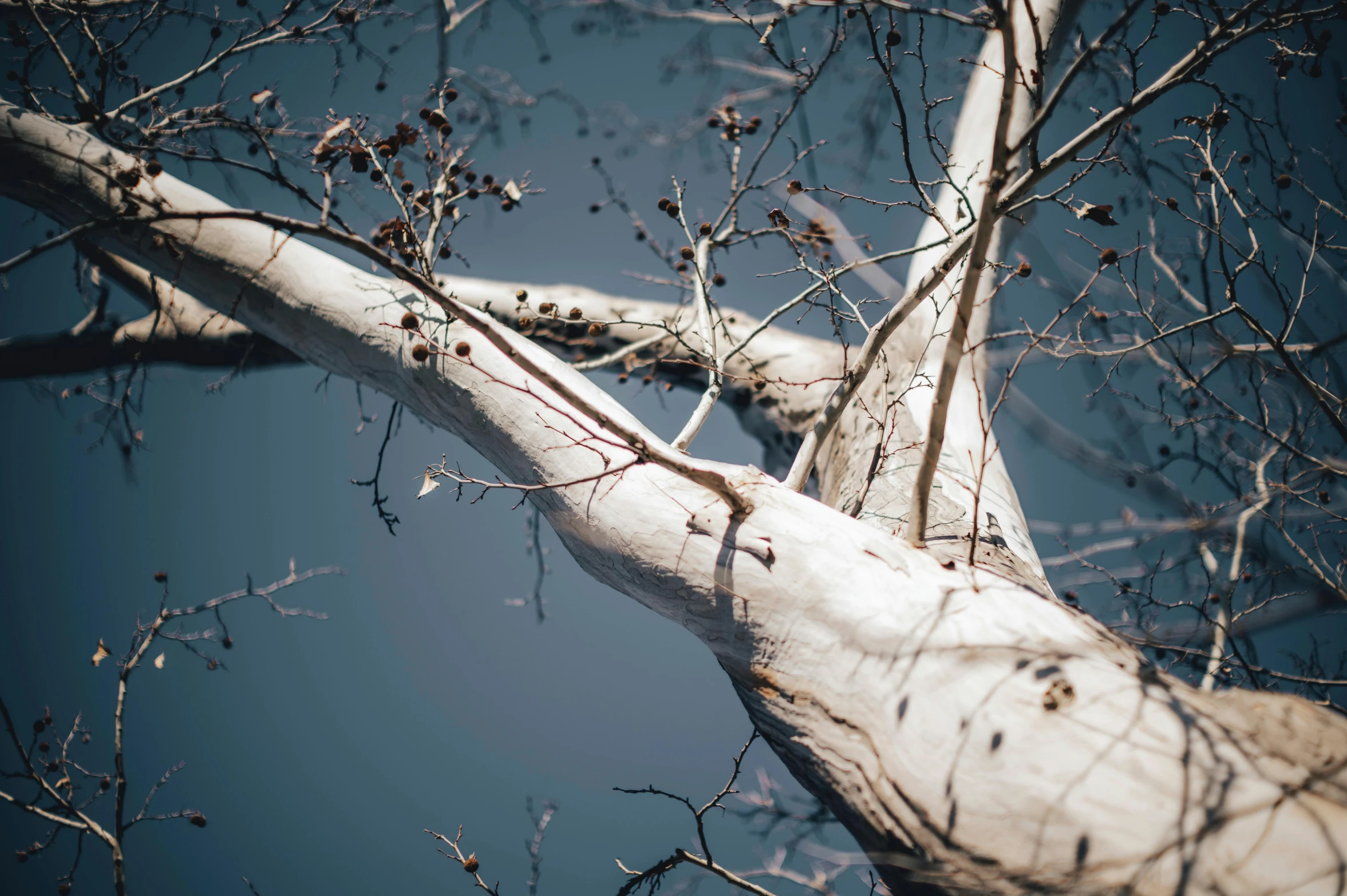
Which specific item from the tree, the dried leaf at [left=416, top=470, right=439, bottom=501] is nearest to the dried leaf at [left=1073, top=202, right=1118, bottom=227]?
the tree

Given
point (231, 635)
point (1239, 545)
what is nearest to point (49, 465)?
point (231, 635)

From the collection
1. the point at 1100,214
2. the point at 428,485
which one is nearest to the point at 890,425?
the point at 1100,214

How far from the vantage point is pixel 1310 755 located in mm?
935

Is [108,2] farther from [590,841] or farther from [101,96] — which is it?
[590,841]

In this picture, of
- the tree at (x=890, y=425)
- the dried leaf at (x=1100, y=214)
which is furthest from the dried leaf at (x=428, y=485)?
the dried leaf at (x=1100, y=214)

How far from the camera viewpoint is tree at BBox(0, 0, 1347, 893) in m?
0.94

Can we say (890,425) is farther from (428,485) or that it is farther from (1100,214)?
(428,485)

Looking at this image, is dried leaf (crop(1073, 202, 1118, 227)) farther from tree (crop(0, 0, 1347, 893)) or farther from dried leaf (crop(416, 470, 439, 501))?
dried leaf (crop(416, 470, 439, 501))

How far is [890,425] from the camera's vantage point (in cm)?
218

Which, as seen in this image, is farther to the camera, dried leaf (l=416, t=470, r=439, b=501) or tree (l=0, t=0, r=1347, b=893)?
dried leaf (l=416, t=470, r=439, b=501)

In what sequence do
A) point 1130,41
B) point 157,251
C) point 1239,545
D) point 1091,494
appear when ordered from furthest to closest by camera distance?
point 1091,494, point 1130,41, point 1239,545, point 157,251

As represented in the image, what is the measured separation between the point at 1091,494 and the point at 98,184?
244 inches

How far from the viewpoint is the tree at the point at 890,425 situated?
939mm

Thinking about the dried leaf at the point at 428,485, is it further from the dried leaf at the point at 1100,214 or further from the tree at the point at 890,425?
the dried leaf at the point at 1100,214
